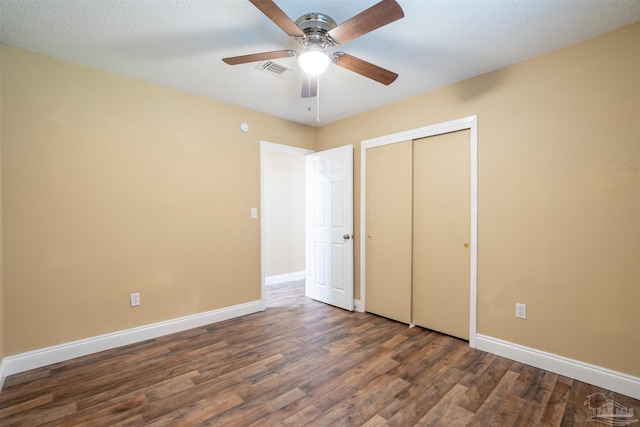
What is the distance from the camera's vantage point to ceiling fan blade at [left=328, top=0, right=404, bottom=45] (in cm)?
137

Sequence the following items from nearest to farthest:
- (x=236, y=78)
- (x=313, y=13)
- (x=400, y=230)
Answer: (x=313, y=13) → (x=236, y=78) → (x=400, y=230)

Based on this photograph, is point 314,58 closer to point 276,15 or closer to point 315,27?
point 315,27

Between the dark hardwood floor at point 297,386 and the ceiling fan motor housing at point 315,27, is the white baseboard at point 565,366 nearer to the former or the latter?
the dark hardwood floor at point 297,386

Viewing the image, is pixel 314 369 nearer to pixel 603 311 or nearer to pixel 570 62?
pixel 603 311

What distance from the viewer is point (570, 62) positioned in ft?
7.17

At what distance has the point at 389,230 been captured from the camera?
3346mm

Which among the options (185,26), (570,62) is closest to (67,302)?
(185,26)

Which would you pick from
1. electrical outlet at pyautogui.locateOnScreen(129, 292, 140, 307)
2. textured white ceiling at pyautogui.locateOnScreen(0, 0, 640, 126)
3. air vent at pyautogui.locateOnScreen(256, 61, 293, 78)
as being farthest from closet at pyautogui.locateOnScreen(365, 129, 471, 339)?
electrical outlet at pyautogui.locateOnScreen(129, 292, 140, 307)

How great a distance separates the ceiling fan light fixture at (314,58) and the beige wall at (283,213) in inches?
130

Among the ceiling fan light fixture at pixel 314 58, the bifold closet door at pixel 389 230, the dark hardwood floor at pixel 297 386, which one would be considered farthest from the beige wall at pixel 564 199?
the ceiling fan light fixture at pixel 314 58

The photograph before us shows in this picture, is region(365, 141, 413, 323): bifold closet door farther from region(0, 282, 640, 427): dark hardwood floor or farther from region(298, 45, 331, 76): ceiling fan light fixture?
region(298, 45, 331, 76): ceiling fan light fixture

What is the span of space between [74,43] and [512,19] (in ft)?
10.2

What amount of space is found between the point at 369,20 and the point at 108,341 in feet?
10.6

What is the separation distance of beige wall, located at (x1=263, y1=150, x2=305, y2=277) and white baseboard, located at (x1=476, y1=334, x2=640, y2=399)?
3392mm
